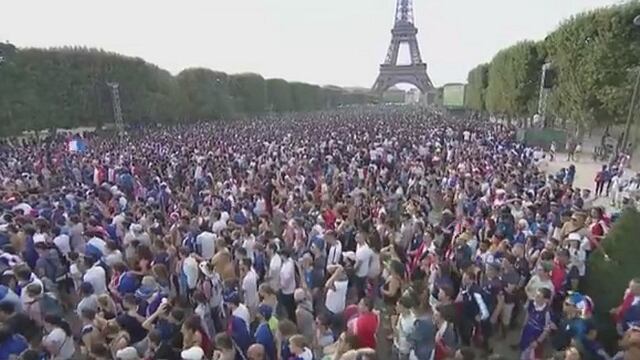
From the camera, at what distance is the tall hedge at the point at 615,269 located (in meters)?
7.12

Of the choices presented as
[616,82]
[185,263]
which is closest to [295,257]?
[185,263]

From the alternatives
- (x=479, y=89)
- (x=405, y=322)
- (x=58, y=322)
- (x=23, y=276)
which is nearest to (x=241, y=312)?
(x=405, y=322)

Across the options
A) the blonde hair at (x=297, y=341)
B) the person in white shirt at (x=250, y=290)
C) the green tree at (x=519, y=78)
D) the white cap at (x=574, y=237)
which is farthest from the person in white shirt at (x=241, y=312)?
the green tree at (x=519, y=78)

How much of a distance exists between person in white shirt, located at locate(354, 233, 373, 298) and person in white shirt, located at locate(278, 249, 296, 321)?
3.51ft

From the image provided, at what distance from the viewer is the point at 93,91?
156 ft

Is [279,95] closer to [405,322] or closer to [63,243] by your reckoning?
[63,243]

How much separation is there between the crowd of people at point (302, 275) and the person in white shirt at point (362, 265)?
0.8 inches

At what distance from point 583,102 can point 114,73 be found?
119ft

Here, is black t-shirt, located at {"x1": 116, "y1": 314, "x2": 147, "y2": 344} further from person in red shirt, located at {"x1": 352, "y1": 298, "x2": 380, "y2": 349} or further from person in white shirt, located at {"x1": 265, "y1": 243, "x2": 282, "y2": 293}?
person in red shirt, located at {"x1": 352, "y1": 298, "x2": 380, "y2": 349}

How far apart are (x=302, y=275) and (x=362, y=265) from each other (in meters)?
0.95

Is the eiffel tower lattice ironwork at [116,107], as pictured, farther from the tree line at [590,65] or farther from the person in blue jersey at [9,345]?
the person in blue jersey at [9,345]

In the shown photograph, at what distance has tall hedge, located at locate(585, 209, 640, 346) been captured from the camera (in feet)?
23.4

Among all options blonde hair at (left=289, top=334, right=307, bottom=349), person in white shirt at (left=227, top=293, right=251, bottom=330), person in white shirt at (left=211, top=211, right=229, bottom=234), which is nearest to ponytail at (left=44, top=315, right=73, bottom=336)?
person in white shirt at (left=227, top=293, right=251, bottom=330)

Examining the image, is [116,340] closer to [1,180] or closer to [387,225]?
[387,225]
